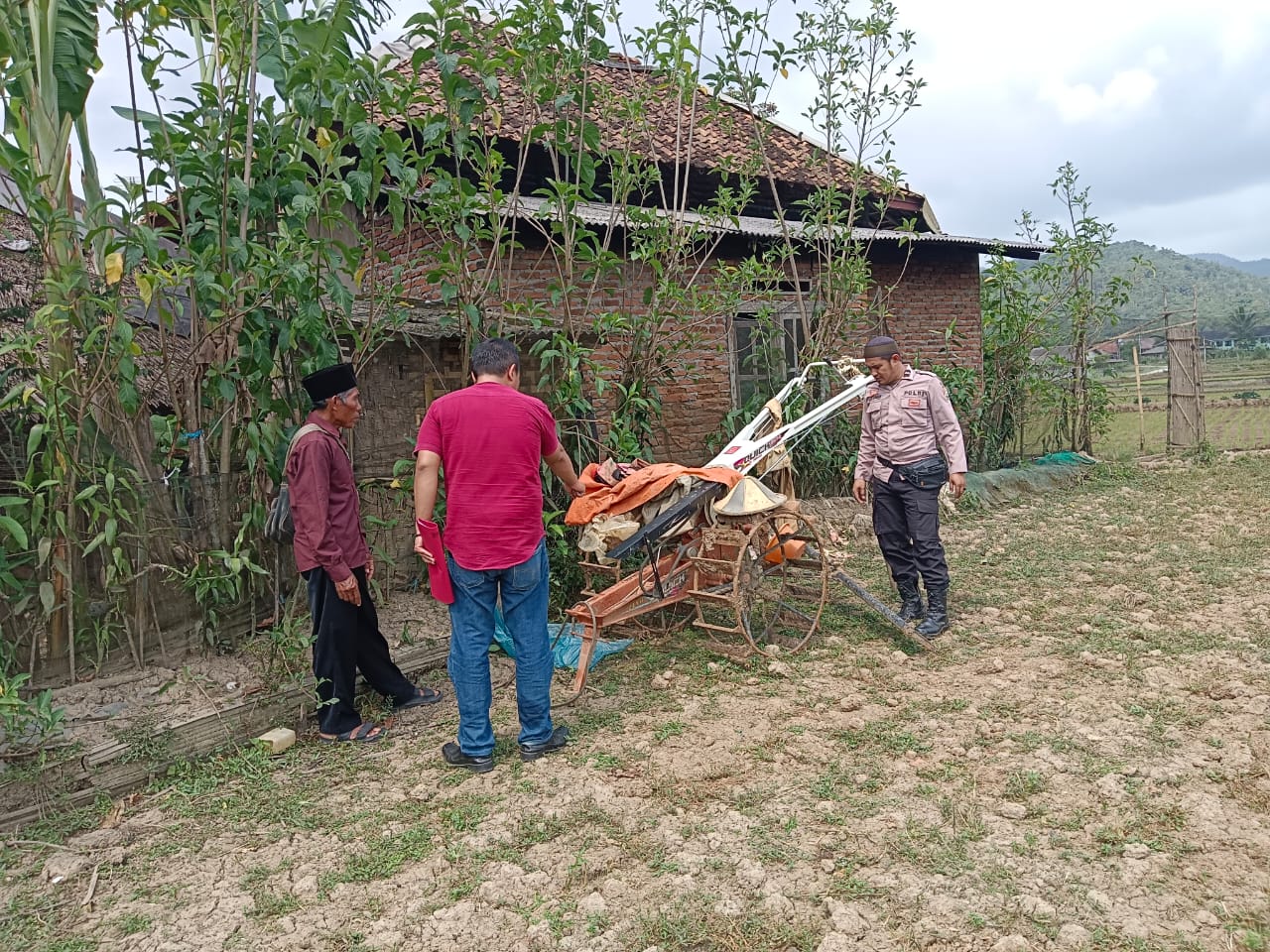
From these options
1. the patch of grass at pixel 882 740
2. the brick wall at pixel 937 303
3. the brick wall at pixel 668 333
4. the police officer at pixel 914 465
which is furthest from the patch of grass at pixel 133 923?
the brick wall at pixel 937 303

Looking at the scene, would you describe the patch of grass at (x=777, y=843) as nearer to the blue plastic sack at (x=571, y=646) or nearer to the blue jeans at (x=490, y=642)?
the blue jeans at (x=490, y=642)

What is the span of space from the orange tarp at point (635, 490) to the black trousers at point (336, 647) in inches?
49.1

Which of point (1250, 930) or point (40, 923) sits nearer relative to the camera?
point (1250, 930)

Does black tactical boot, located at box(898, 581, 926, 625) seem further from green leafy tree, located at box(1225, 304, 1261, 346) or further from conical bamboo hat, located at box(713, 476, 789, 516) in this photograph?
green leafy tree, located at box(1225, 304, 1261, 346)

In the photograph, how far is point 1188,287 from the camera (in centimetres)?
6906

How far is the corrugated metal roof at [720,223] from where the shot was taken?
5.91 metres

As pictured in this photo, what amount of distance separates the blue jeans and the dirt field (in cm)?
19

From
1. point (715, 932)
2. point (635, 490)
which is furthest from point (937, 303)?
point (715, 932)

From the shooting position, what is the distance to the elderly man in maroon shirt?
12.5 feet

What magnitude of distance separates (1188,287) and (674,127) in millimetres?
74892

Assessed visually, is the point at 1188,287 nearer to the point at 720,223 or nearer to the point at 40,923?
the point at 720,223

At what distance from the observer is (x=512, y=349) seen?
147 inches

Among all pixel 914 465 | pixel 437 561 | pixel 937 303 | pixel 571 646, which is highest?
pixel 937 303

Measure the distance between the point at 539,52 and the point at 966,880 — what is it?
185 inches
